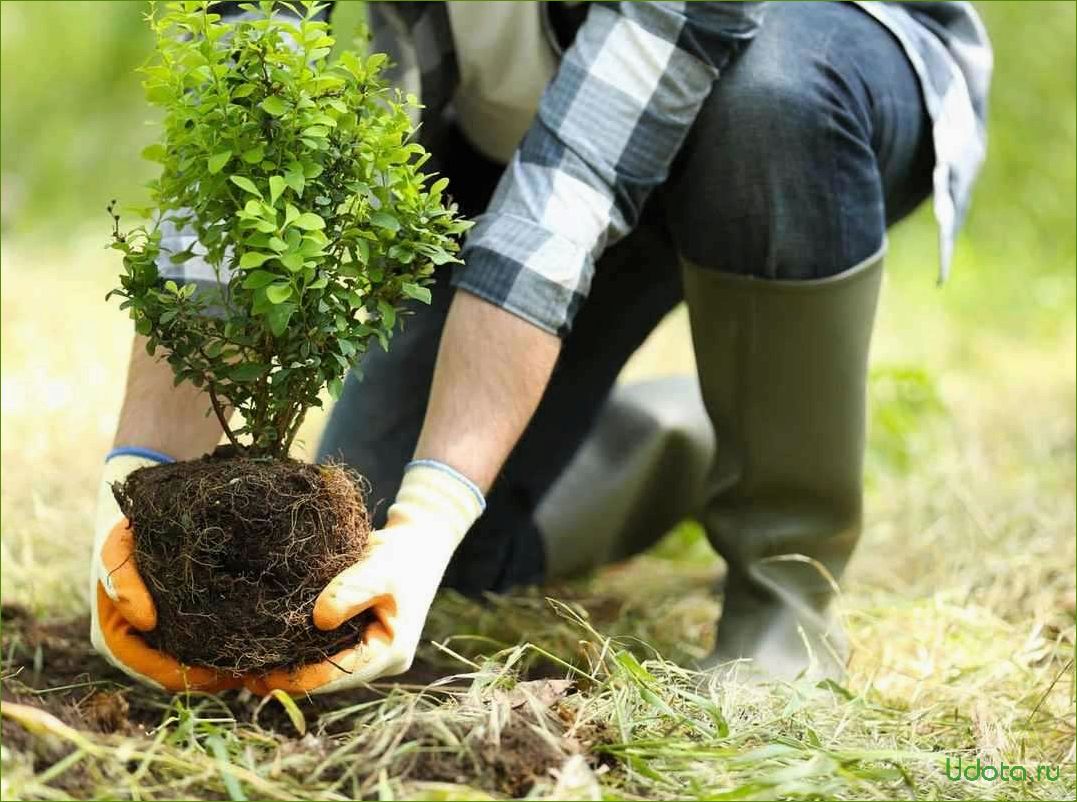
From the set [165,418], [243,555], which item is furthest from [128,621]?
[165,418]

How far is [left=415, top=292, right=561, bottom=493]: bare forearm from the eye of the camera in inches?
61.6

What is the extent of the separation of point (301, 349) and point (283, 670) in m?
0.35

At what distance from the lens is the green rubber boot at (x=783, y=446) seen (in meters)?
1.86

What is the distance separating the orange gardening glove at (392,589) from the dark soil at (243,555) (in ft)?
0.07

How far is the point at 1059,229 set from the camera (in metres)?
5.04

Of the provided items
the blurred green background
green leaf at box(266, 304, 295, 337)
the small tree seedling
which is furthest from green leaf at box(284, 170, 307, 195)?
the blurred green background

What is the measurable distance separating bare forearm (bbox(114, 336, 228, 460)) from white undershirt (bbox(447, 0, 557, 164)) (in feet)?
2.22

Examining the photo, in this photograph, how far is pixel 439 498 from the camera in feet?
5.00

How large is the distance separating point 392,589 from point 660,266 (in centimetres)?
104

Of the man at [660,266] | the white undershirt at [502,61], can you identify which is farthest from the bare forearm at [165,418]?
the white undershirt at [502,61]

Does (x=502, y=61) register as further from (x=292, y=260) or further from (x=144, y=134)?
(x=144, y=134)

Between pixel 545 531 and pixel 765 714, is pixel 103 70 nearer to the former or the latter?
pixel 545 531

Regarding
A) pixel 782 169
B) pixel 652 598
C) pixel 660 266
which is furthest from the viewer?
pixel 652 598

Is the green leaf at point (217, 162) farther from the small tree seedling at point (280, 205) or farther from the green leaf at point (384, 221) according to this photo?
the green leaf at point (384, 221)
